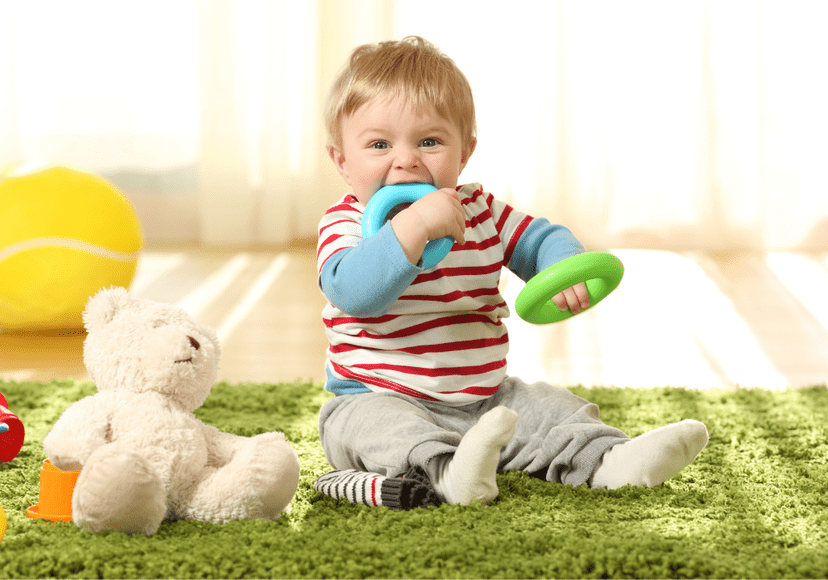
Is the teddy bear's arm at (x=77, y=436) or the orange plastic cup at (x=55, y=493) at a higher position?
the teddy bear's arm at (x=77, y=436)

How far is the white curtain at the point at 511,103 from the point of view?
2803 mm

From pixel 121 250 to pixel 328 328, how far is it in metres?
0.81

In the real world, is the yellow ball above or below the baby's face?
below

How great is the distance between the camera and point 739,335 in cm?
163

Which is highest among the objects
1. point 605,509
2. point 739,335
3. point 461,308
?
point 461,308

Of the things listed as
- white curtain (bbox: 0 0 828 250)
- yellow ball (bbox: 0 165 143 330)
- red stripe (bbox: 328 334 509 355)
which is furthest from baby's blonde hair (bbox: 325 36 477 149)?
white curtain (bbox: 0 0 828 250)

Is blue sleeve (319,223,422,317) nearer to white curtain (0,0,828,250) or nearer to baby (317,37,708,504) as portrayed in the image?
baby (317,37,708,504)

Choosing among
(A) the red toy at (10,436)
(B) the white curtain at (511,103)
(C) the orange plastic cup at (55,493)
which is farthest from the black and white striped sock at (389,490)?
(B) the white curtain at (511,103)

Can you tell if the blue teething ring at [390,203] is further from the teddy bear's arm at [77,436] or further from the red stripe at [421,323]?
the teddy bear's arm at [77,436]

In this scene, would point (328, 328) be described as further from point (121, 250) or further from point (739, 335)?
point (739, 335)

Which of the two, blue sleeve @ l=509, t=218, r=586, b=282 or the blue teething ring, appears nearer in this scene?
the blue teething ring

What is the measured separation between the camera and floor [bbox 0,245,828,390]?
139cm

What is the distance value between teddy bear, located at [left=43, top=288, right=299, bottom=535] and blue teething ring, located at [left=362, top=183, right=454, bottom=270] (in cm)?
20

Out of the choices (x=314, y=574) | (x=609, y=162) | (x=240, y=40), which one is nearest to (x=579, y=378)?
(x=314, y=574)
